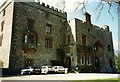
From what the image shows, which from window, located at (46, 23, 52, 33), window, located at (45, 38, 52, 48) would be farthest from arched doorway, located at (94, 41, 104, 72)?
window, located at (46, 23, 52, 33)

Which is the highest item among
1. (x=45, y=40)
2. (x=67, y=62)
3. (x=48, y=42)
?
(x=45, y=40)

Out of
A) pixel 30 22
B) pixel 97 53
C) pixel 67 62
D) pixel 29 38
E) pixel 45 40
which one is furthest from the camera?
pixel 97 53

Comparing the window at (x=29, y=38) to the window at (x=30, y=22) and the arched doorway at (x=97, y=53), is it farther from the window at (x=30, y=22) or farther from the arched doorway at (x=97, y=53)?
the arched doorway at (x=97, y=53)

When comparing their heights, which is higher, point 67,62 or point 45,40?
point 45,40

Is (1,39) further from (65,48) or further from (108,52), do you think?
(108,52)

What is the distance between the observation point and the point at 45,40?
19312mm

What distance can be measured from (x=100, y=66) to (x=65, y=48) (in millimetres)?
6103

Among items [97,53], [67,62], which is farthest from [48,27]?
[97,53]

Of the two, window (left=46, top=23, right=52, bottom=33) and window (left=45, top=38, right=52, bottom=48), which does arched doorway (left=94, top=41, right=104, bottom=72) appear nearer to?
window (left=45, top=38, right=52, bottom=48)

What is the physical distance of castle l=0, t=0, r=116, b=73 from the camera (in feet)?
54.1

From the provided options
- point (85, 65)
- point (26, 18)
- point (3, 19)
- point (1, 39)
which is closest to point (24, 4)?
point (26, 18)

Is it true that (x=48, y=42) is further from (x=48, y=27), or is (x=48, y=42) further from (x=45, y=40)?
(x=48, y=27)

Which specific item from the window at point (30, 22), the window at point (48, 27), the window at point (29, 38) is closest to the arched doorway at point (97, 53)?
the window at point (48, 27)

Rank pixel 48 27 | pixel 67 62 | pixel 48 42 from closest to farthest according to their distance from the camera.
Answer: pixel 48 42, pixel 48 27, pixel 67 62
